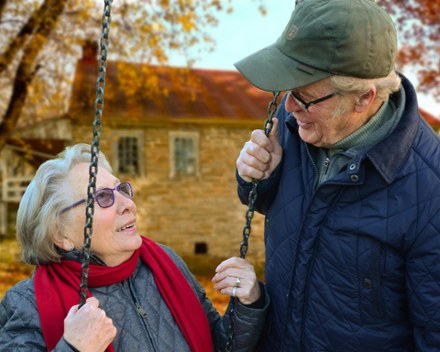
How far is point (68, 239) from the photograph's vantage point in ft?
6.65

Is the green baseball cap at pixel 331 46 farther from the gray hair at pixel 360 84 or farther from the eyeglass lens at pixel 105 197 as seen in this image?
the eyeglass lens at pixel 105 197

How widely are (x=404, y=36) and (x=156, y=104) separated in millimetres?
7767

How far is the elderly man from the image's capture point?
164cm

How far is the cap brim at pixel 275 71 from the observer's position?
1.68 meters

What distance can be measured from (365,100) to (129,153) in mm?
13199

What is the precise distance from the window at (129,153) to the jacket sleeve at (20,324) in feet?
41.6

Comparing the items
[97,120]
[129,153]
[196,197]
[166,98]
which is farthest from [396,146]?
[166,98]

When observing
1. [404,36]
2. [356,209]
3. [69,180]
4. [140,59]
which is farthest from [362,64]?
[404,36]

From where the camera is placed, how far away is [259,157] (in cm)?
198

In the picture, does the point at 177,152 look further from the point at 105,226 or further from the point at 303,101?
the point at 303,101

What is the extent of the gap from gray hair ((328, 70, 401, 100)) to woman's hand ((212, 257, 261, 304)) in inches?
33.3

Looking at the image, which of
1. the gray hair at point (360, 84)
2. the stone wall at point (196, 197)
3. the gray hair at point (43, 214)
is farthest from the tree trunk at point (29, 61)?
the gray hair at point (360, 84)

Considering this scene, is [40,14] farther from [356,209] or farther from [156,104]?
[356,209]

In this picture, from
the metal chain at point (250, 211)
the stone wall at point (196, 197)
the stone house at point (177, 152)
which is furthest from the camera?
the stone wall at point (196, 197)
